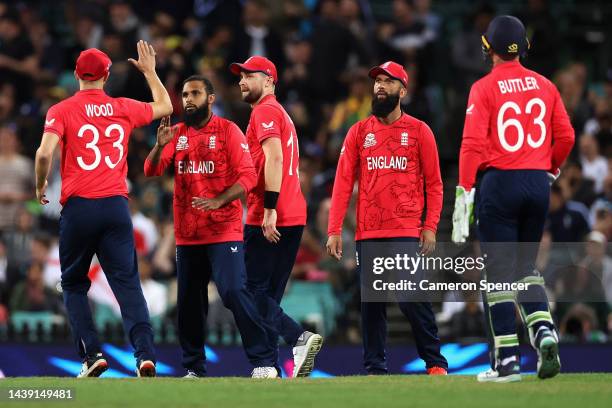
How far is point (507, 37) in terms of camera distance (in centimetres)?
1117

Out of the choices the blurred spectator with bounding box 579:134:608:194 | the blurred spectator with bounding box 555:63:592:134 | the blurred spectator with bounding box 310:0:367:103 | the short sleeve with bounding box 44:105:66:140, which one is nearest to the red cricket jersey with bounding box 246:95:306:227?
the short sleeve with bounding box 44:105:66:140

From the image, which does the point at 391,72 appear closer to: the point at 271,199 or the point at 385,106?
the point at 385,106

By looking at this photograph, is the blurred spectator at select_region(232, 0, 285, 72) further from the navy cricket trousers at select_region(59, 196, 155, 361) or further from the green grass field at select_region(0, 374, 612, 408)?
the green grass field at select_region(0, 374, 612, 408)

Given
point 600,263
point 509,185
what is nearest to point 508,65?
point 509,185

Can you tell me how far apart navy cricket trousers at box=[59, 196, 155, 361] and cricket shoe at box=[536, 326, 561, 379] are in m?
3.24

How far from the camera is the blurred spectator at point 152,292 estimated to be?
1745 centimetres

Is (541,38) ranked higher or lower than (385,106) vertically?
higher

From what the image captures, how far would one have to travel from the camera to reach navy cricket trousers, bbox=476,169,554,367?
10961 mm

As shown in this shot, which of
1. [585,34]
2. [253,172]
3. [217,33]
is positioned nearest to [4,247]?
[217,33]

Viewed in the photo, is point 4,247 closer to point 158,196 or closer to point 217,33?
point 158,196

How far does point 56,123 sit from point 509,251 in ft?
12.6

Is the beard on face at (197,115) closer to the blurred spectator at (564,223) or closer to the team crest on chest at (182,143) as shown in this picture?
the team crest on chest at (182,143)

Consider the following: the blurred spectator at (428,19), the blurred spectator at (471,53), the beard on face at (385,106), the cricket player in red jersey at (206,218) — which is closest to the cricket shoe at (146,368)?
the cricket player in red jersey at (206,218)

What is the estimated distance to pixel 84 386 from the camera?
1095cm
